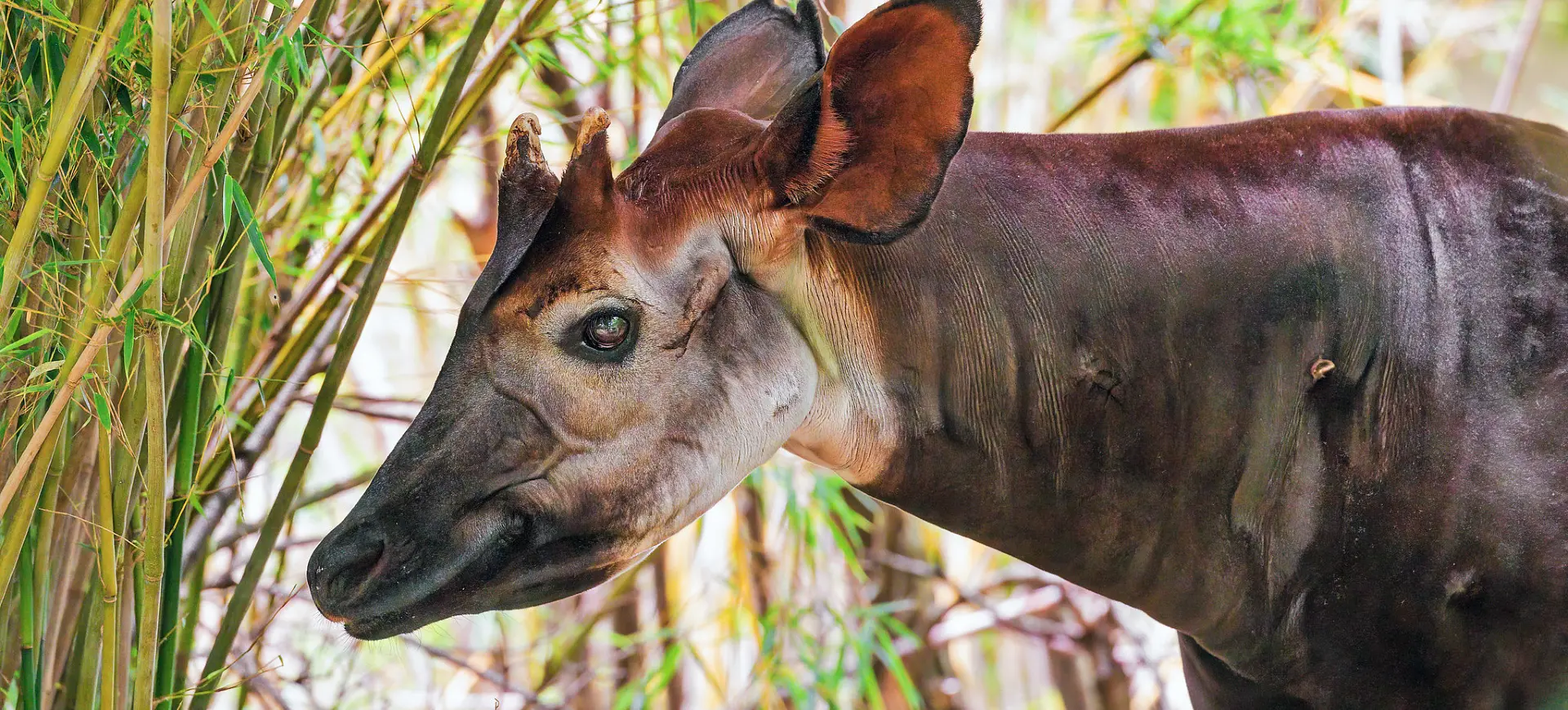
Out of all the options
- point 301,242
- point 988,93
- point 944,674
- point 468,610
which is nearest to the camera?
point 468,610

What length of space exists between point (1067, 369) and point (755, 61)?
50 centimetres

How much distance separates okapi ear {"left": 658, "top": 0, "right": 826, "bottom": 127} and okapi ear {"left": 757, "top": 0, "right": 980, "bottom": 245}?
0.27 m

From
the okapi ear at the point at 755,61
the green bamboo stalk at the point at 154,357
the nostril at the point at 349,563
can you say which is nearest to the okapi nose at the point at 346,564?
the nostril at the point at 349,563

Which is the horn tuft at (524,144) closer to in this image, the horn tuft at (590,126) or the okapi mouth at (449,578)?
the horn tuft at (590,126)

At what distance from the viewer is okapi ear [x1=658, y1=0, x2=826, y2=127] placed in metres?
1.55

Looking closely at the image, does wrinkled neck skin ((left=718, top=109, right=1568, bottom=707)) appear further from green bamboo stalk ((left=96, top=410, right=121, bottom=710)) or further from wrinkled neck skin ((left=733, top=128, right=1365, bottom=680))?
green bamboo stalk ((left=96, top=410, right=121, bottom=710))

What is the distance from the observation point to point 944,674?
13.2ft

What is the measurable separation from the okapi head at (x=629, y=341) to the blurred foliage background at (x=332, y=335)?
0.64ft

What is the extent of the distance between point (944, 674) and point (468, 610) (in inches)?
115

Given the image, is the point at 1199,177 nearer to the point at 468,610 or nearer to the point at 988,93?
the point at 468,610

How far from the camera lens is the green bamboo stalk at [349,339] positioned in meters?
1.41

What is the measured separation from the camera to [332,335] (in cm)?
192

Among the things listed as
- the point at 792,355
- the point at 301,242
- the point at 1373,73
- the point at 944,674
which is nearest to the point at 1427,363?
the point at 792,355

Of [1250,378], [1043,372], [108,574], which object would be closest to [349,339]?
[108,574]
